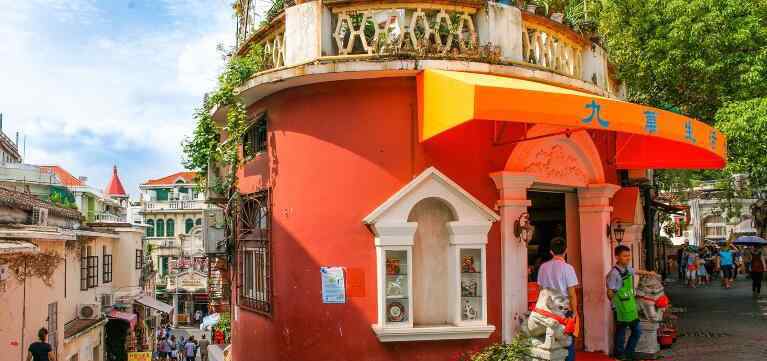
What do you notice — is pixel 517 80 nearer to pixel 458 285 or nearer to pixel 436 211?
pixel 436 211

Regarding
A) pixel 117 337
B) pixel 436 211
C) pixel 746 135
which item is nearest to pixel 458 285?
pixel 436 211

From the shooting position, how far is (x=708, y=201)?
154 feet

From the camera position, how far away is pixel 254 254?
9.99 meters

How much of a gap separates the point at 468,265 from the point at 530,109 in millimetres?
2259

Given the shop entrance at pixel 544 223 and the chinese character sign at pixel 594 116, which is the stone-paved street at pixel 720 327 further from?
the chinese character sign at pixel 594 116

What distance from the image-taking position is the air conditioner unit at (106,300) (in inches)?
1145

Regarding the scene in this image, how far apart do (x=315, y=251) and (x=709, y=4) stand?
1197 cm

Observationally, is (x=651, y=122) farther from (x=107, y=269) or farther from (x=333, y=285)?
(x=107, y=269)

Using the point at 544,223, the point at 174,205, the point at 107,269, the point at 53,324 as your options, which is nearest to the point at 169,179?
the point at 174,205

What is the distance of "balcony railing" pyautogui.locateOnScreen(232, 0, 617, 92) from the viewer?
26.6 ft

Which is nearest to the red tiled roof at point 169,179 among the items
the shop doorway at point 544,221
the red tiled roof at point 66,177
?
the red tiled roof at point 66,177

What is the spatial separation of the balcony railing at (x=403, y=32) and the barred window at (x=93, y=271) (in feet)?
68.8

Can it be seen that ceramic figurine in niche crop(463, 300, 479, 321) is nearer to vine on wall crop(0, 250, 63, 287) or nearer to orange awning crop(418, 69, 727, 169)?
orange awning crop(418, 69, 727, 169)

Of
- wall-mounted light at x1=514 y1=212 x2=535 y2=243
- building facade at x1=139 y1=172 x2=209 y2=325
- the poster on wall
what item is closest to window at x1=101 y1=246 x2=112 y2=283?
the poster on wall
